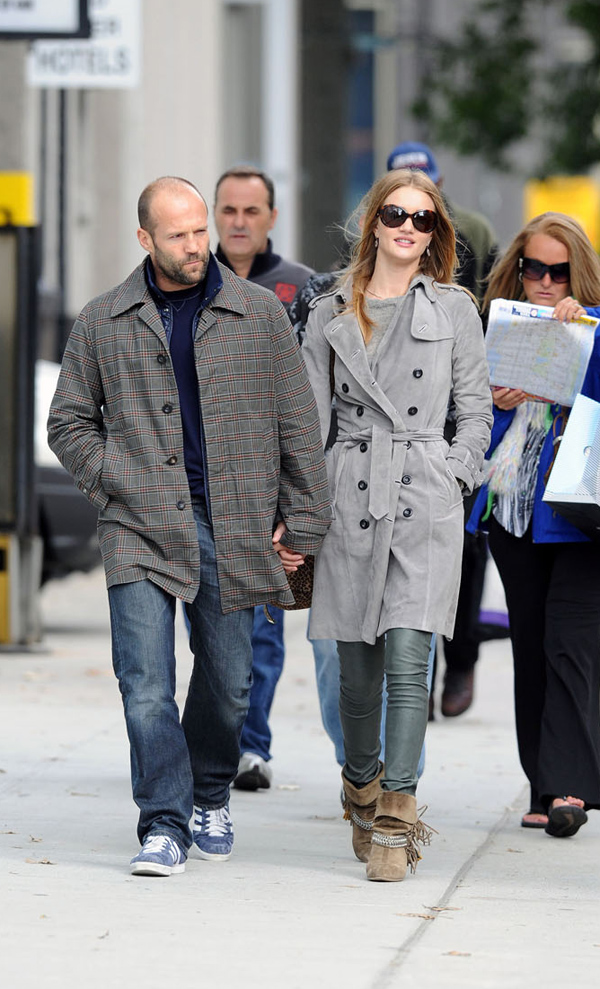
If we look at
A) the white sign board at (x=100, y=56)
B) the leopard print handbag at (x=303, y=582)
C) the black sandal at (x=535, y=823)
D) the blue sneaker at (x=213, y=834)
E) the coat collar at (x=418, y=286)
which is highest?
the white sign board at (x=100, y=56)

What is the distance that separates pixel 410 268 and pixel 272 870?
1726mm

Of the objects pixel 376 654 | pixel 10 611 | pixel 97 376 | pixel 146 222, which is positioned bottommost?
pixel 10 611

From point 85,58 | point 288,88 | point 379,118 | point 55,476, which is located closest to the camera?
point 55,476

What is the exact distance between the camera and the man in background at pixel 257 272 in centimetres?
696

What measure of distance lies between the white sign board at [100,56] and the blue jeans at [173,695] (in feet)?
27.3

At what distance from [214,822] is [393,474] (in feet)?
3.66

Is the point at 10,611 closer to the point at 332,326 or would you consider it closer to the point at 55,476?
the point at 55,476

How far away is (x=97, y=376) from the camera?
5.49 m

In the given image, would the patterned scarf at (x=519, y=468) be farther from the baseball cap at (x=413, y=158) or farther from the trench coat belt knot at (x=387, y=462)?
the baseball cap at (x=413, y=158)

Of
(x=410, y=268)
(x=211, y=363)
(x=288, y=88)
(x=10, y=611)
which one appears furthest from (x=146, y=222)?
(x=288, y=88)

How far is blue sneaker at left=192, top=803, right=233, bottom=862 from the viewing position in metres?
5.70

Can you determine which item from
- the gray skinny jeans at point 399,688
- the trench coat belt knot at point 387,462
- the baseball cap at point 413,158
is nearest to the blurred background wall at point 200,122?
the baseball cap at point 413,158

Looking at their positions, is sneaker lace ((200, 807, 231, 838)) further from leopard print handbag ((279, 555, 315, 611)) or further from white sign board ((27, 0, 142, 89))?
white sign board ((27, 0, 142, 89))

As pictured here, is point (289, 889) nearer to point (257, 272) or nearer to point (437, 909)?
point (437, 909)
